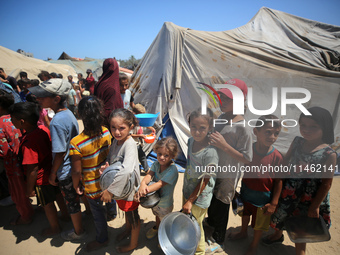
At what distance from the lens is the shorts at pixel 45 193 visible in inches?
79.2

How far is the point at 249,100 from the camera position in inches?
153

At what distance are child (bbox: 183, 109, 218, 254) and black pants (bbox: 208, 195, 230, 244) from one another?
0.26m

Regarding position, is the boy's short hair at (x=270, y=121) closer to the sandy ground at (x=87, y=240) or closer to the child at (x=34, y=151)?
the sandy ground at (x=87, y=240)

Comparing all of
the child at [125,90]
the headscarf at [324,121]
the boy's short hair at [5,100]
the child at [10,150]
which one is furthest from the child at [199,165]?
the boy's short hair at [5,100]

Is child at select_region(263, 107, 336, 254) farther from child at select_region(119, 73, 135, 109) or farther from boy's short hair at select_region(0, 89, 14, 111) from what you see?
boy's short hair at select_region(0, 89, 14, 111)

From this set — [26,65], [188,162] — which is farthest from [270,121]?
[26,65]

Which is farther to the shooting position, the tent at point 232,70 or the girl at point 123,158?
the tent at point 232,70

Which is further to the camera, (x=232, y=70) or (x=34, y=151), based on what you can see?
(x=232, y=70)

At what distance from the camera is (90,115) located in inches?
67.5

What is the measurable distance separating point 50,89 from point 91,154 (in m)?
0.76

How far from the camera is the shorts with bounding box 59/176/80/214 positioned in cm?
193

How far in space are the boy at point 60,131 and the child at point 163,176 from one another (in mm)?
824

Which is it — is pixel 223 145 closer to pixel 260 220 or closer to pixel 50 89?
pixel 260 220

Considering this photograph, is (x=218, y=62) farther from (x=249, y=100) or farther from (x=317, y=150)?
(x=317, y=150)
